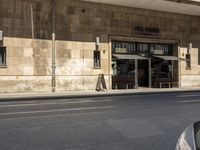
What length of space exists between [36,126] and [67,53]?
42.6 feet

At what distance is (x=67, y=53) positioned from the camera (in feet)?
66.6

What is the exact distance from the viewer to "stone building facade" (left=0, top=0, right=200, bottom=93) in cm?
1870

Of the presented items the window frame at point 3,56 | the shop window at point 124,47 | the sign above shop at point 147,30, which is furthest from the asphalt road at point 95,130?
the sign above shop at point 147,30

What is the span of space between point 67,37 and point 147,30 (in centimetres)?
713

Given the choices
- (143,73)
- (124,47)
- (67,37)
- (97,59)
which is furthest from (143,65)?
(67,37)

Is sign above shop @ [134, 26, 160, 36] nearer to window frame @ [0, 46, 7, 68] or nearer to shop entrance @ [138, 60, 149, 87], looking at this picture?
shop entrance @ [138, 60, 149, 87]

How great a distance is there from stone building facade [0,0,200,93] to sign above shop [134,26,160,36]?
0.45ft

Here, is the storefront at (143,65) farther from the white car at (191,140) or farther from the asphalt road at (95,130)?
the white car at (191,140)

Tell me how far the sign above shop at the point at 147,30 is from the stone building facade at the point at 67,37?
137 millimetres

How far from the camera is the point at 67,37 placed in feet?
66.7

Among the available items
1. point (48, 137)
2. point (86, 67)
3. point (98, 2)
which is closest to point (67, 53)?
point (86, 67)

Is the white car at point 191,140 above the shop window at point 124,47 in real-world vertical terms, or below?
below

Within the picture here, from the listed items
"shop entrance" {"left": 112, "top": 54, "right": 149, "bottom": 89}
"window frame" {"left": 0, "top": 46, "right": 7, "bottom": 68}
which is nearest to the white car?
"window frame" {"left": 0, "top": 46, "right": 7, "bottom": 68}

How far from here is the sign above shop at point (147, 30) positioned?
23.0m
